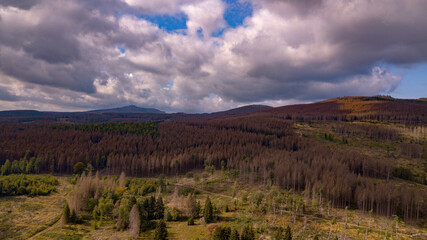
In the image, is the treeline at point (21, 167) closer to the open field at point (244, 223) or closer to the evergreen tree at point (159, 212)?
the open field at point (244, 223)

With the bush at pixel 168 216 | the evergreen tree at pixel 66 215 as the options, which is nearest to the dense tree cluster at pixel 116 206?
the evergreen tree at pixel 66 215

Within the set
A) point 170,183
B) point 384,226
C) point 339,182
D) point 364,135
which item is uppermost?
point 364,135

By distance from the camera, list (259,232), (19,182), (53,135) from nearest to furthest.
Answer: (259,232)
(19,182)
(53,135)

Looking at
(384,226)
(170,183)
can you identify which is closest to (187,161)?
(170,183)

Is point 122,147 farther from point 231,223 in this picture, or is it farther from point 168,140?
point 231,223

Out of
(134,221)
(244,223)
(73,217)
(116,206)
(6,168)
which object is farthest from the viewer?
(6,168)

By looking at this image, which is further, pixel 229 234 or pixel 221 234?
pixel 229 234

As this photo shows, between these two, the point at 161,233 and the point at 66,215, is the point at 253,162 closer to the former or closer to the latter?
the point at 161,233

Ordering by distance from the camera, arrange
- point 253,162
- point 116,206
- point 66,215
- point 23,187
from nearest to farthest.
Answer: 1. point 66,215
2. point 116,206
3. point 23,187
4. point 253,162

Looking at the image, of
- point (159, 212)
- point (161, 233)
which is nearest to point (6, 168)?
point (159, 212)
